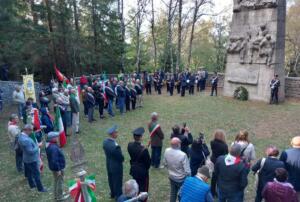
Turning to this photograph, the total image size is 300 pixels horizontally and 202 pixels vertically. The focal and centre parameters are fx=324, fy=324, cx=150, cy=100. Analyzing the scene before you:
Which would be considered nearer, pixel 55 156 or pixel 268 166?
pixel 268 166

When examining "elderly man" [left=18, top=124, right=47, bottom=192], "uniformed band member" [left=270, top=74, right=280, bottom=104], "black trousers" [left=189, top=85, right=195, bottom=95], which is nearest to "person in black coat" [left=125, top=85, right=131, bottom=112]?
"black trousers" [left=189, top=85, right=195, bottom=95]

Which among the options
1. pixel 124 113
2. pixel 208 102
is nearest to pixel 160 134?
pixel 124 113

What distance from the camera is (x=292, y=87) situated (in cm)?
1942

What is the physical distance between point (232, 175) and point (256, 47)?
14.3m

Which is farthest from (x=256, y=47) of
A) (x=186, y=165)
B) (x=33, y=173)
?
(x=33, y=173)

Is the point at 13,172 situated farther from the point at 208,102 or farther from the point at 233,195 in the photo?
the point at 208,102

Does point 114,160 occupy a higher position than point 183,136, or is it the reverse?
point 183,136

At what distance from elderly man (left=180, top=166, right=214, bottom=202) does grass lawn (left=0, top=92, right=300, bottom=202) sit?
261cm

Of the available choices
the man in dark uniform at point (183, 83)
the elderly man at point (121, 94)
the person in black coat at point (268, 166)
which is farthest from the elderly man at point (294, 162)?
the man in dark uniform at point (183, 83)

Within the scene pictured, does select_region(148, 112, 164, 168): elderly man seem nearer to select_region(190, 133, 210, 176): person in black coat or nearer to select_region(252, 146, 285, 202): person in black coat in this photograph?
select_region(190, 133, 210, 176): person in black coat

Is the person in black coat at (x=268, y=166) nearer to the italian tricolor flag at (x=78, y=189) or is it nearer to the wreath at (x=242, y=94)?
the italian tricolor flag at (x=78, y=189)

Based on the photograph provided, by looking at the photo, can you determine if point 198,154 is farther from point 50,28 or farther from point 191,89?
point 50,28

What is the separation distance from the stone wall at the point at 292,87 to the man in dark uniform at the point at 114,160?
15.4 m

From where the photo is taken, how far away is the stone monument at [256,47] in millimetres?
17422
